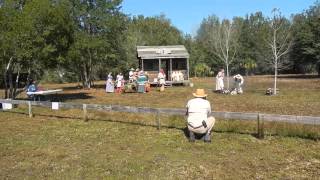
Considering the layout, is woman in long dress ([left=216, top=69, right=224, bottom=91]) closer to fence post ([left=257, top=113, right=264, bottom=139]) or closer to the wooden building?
the wooden building

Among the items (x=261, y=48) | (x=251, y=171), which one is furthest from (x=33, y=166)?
(x=261, y=48)

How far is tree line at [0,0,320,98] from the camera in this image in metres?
22.9

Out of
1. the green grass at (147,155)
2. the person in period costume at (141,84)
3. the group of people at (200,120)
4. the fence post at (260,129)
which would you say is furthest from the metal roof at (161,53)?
the group of people at (200,120)

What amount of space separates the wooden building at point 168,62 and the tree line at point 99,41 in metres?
3.27

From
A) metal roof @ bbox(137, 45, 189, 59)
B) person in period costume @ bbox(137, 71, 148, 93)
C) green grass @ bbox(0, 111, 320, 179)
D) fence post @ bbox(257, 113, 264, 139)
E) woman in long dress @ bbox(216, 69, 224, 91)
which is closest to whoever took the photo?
green grass @ bbox(0, 111, 320, 179)

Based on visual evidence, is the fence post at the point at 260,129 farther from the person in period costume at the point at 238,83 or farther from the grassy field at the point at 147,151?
the person in period costume at the point at 238,83

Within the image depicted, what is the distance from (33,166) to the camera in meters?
10.1

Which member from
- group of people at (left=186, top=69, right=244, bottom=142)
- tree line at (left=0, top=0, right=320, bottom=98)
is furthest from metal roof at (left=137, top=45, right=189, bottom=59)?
group of people at (left=186, top=69, right=244, bottom=142)

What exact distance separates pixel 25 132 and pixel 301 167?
8.59 metres

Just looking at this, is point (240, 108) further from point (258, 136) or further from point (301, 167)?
point (301, 167)

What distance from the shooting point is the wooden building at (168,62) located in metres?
41.9

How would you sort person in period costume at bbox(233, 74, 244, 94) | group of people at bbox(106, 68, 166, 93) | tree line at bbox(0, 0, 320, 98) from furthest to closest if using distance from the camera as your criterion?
group of people at bbox(106, 68, 166, 93) → person in period costume at bbox(233, 74, 244, 94) → tree line at bbox(0, 0, 320, 98)

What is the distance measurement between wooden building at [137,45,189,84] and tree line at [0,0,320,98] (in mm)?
3270

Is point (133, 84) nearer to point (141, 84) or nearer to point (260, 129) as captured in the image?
point (141, 84)
